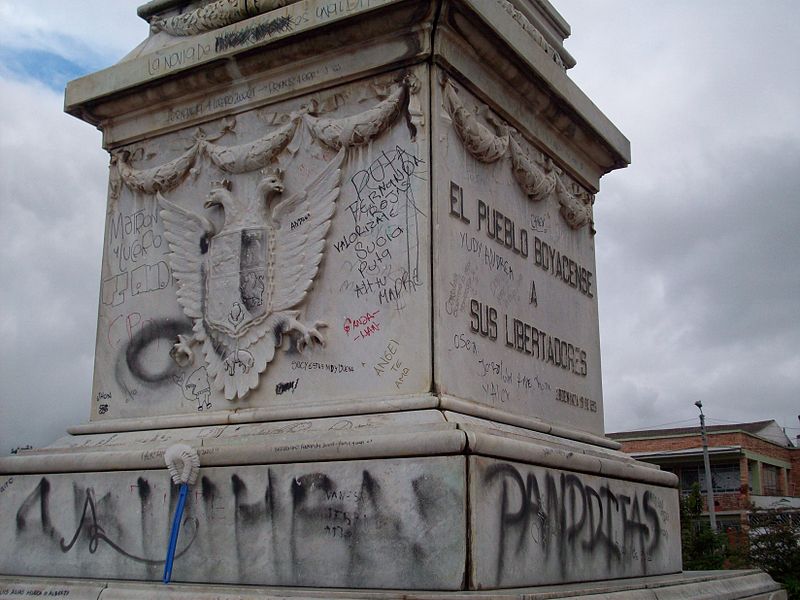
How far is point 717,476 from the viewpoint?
126 feet

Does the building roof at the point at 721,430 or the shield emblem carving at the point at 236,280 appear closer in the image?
the shield emblem carving at the point at 236,280

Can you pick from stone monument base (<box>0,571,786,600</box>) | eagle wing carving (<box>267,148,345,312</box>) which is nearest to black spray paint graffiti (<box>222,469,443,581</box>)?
stone monument base (<box>0,571,786,600</box>)

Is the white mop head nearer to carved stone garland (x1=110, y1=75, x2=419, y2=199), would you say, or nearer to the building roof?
carved stone garland (x1=110, y1=75, x2=419, y2=199)

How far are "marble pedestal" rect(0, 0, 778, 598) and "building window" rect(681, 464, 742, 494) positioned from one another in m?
31.1

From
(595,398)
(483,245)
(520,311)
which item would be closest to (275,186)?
(483,245)

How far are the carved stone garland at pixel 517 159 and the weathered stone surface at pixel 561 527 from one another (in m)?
2.36

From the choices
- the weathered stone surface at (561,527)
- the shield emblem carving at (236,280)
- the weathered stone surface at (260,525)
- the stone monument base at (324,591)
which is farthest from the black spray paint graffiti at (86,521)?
the weathered stone surface at (561,527)

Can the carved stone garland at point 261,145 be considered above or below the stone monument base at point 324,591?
above

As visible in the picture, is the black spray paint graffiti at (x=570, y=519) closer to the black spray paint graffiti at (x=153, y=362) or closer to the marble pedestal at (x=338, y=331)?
the marble pedestal at (x=338, y=331)

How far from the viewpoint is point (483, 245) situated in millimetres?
7168

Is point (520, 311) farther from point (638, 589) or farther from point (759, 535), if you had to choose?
point (759, 535)

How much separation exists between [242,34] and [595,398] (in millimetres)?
4333

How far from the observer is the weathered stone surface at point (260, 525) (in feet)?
18.5

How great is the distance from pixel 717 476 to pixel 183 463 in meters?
35.1
